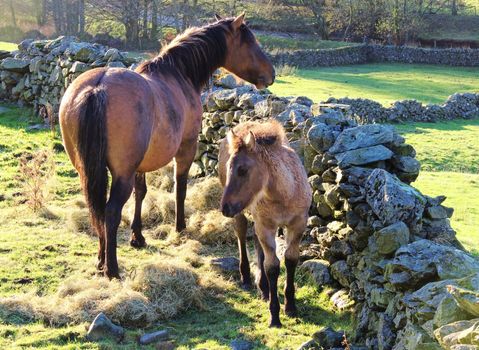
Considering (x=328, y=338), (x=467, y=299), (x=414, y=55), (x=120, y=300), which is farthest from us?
(x=414, y=55)

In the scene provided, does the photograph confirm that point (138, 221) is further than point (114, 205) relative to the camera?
Yes

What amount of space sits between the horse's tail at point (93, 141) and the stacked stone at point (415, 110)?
16233 mm

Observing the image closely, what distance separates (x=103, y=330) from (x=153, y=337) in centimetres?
45

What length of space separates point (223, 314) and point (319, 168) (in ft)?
6.79

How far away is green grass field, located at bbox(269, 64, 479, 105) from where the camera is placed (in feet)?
87.8

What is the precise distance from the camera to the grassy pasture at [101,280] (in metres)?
5.09

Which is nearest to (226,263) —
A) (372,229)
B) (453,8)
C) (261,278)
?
(261,278)

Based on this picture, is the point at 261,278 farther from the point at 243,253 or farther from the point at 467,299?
the point at 467,299

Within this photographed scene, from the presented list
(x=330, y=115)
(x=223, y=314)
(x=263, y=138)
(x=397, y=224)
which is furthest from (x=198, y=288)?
(x=330, y=115)

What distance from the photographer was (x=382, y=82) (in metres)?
33.8

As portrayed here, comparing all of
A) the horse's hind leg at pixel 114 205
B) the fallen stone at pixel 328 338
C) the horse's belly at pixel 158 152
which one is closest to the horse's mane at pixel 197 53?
the horse's belly at pixel 158 152

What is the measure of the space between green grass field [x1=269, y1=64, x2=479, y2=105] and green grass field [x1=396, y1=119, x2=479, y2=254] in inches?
139

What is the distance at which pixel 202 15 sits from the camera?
42.7 metres

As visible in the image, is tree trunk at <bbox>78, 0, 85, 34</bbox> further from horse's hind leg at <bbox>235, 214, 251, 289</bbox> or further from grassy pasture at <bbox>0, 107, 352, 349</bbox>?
horse's hind leg at <bbox>235, 214, 251, 289</bbox>
